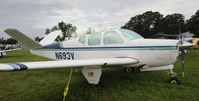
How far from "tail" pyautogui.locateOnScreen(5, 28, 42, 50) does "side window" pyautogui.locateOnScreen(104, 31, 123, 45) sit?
2.83m

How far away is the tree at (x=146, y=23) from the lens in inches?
3074

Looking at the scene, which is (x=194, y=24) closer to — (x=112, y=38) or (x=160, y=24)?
(x=160, y=24)

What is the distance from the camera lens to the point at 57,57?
28.7 ft

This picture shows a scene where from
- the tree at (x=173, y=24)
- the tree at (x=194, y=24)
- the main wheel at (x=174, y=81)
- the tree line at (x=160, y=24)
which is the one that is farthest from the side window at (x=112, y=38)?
the tree at (x=173, y=24)

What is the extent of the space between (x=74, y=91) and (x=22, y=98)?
4.60 ft

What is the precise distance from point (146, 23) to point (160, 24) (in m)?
Answer: 7.77

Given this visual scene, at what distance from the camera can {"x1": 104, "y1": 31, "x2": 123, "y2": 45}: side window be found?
23.0 feet

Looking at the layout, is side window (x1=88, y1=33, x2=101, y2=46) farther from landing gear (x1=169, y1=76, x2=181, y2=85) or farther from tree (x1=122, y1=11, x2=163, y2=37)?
tree (x1=122, y1=11, x2=163, y2=37)

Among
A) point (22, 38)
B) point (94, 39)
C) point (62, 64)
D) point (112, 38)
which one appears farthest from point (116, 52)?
point (22, 38)

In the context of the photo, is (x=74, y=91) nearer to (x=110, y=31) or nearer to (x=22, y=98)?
(x=22, y=98)

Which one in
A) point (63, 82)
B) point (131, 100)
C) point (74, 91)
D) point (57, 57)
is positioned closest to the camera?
point (131, 100)

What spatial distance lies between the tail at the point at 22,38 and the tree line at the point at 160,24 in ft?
200

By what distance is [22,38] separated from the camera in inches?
309

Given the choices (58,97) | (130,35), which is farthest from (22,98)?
(130,35)
